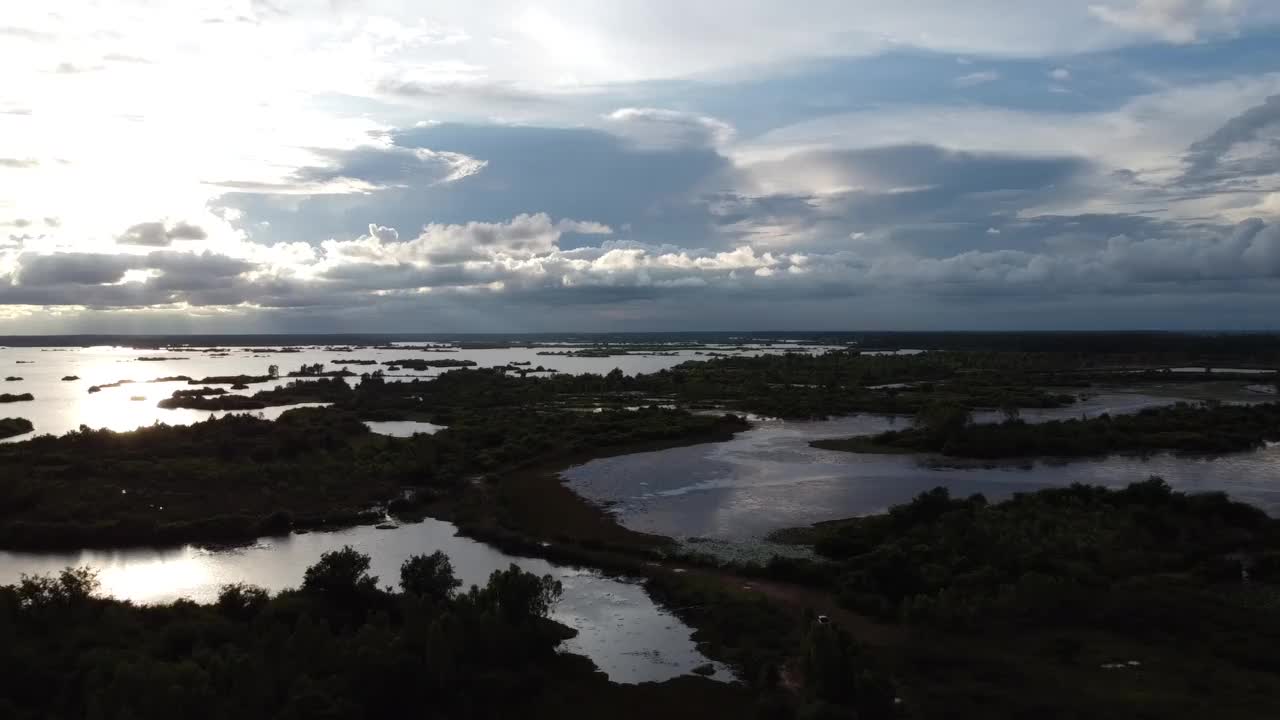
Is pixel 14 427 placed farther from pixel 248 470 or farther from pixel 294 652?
pixel 294 652

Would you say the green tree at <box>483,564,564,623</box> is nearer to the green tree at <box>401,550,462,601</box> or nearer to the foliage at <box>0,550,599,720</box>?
the foliage at <box>0,550,599,720</box>

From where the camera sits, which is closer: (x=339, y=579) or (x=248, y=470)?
(x=339, y=579)

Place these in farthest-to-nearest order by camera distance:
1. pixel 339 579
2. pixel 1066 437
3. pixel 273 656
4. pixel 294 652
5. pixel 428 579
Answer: pixel 1066 437, pixel 339 579, pixel 428 579, pixel 273 656, pixel 294 652

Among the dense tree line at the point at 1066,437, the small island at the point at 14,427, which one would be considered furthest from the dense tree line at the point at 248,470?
the dense tree line at the point at 1066,437

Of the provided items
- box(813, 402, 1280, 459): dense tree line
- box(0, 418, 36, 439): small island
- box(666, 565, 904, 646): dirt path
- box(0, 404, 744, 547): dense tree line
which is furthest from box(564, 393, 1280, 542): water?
box(0, 418, 36, 439): small island

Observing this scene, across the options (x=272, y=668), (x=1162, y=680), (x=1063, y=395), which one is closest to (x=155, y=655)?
(x=272, y=668)

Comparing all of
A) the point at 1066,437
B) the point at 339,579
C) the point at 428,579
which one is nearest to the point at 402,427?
the point at 339,579
